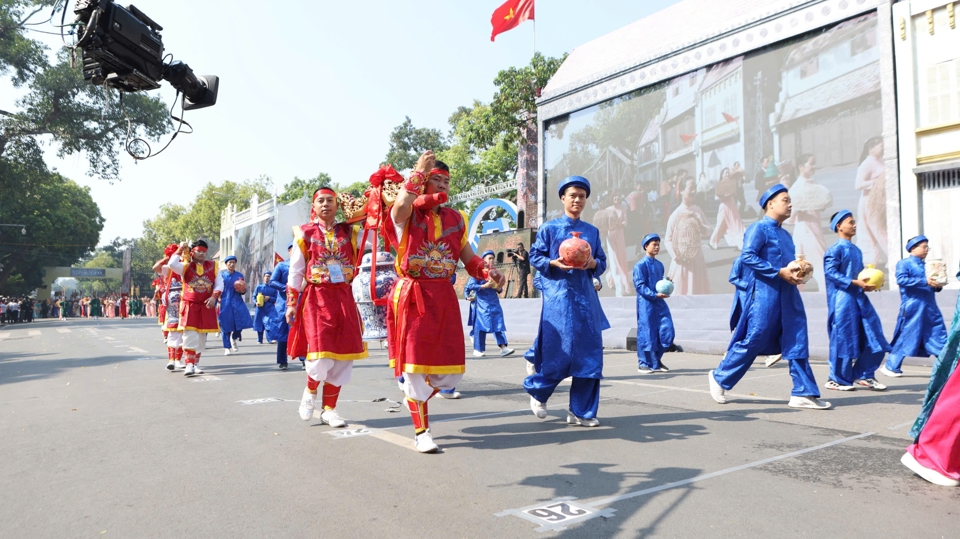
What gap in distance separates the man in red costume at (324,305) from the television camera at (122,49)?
1.61 meters

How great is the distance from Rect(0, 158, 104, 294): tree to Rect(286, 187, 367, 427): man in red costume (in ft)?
170

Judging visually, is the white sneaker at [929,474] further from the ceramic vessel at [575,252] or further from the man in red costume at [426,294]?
the man in red costume at [426,294]

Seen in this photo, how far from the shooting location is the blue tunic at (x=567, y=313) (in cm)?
Answer: 540

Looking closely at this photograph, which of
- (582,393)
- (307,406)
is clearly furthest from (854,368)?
(307,406)

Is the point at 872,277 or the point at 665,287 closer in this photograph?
the point at 872,277

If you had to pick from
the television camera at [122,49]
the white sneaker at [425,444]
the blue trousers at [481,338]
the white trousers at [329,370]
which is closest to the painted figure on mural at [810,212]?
the blue trousers at [481,338]

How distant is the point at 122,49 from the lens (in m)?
4.71

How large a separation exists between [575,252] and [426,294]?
1281 mm

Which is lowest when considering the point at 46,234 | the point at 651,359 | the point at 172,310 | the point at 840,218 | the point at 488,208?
the point at 651,359

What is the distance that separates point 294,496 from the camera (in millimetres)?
3641

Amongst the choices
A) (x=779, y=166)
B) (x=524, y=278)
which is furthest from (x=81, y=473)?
(x=524, y=278)

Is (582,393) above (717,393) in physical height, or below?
above

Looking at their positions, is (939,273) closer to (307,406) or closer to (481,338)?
(481,338)

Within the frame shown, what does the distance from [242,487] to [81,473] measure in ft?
4.04
